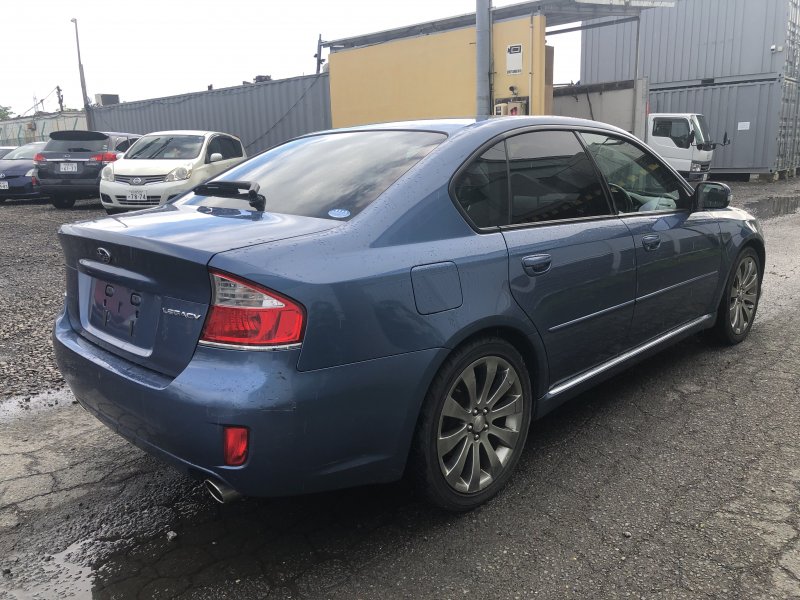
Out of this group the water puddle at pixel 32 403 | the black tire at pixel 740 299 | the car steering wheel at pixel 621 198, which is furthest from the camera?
the black tire at pixel 740 299

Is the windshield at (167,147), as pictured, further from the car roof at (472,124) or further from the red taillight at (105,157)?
the car roof at (472,124)

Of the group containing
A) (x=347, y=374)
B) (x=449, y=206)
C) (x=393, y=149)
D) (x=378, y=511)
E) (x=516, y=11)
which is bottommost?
(x=378, y=511)

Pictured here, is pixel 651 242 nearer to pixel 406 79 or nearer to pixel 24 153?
pixel 406 79

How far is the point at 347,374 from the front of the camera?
2.17 metres

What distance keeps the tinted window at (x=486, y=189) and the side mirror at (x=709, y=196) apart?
1652 mm

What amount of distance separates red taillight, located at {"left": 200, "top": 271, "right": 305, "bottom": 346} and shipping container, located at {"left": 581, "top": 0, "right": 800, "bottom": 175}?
68.3ft

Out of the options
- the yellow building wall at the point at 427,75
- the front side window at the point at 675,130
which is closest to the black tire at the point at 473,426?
the yellow building wall at the point at 427,75

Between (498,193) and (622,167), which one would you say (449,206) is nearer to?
(498,193)

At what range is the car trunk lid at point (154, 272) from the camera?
219 cm

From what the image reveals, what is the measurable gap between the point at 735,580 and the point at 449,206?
164 cm

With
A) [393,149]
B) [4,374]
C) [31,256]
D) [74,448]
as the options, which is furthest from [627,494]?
[31,256]

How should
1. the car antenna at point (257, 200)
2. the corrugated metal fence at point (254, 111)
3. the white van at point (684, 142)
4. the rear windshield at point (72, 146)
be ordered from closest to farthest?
the car antenna at point (257, 200), the rear windshield at point (72, 146), the white van at point (684, 142), the corrugated metal fence at point (254, 111)

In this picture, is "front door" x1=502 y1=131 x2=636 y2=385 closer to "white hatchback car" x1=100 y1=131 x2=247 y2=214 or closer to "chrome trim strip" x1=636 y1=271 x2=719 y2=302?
"chrome trim strip" x1=636 y1=271 x2=719 y2=302

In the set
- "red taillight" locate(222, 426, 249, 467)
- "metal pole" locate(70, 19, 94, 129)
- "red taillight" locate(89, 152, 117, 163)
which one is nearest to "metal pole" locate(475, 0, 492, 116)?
"red taillight" locate(89, 152, 117, 163)
